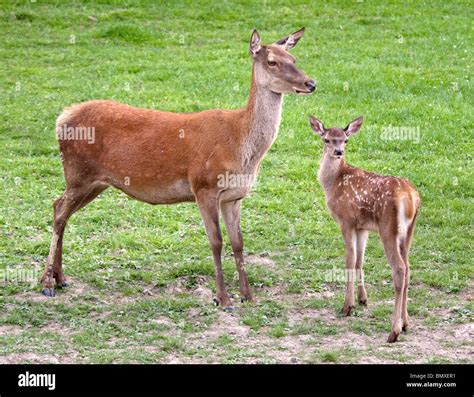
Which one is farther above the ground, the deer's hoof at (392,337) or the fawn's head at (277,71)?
the fawn's head at (277,71)

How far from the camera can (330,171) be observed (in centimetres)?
1138

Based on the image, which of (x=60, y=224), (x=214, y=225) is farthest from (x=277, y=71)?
(x=60, y=224)

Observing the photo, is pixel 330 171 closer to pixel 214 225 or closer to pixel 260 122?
pixel 260 122

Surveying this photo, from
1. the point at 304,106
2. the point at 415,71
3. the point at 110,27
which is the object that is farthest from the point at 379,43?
the point at 110,27

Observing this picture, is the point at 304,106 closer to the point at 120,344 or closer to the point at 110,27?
the point at 110,27

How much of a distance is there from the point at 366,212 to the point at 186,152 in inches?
78.6

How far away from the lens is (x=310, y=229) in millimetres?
13578

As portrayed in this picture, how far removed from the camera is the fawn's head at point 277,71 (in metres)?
11.1

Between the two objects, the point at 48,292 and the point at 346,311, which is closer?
the point at 346,311

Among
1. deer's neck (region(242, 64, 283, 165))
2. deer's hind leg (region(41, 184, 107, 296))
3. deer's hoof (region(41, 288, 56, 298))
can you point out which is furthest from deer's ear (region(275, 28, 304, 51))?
deer's hoof (region(41, 288, 56, 298))

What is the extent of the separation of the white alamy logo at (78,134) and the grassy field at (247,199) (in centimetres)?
144

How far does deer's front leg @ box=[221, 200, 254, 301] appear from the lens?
11.3 m

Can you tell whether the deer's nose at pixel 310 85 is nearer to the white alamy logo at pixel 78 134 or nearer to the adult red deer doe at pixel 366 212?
the adult red deer doe at pixel 366 212

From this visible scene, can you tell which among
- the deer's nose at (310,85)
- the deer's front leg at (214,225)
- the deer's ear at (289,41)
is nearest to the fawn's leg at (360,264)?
the deer's front leg at (214,225)
